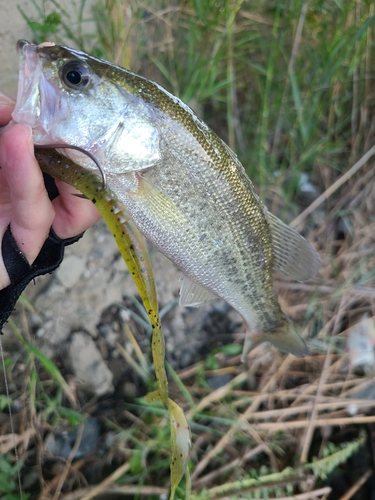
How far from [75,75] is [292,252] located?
1.16 meters

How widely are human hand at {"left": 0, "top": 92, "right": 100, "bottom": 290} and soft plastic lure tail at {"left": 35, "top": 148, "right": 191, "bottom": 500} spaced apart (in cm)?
9

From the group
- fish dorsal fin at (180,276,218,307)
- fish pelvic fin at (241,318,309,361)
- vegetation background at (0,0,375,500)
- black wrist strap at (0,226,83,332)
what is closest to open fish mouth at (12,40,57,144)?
black wrist strap at (0,226,83,332)

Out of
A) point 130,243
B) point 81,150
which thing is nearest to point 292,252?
point 130,243

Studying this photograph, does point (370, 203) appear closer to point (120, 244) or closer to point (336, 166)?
point (336, 166)

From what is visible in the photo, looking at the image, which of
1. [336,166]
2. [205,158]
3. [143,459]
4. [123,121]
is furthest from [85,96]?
[336,166]

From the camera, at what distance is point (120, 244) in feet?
3.66

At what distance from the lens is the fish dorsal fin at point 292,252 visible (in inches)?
64.6

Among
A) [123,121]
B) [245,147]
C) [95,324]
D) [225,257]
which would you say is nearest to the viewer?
[123,121]

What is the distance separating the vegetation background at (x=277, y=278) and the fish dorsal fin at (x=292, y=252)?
1.13m

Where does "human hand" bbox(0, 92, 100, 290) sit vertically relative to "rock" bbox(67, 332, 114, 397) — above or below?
above

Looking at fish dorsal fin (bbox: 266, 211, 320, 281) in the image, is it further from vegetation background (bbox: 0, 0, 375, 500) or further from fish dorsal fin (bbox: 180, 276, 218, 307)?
vegetation background (bbox: 0, 0, 375, 500)

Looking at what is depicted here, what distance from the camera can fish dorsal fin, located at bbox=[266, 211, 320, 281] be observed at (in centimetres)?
164

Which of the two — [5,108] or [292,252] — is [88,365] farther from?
[5,108]

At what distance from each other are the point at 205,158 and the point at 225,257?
42cm
